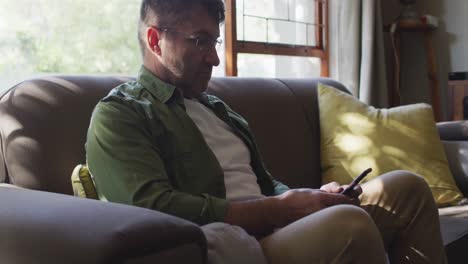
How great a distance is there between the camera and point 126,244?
2.51 ft

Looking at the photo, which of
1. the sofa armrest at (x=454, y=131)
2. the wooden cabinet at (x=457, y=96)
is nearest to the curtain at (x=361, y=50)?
the wooden cabinet at (x=457, y=96)

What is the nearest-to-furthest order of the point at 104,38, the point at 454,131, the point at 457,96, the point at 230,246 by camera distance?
1. the point at 230,246
2. the point at 104,38
3. the point at 454,131
4. the point at 457,96

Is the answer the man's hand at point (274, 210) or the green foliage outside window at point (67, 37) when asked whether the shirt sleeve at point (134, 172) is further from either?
the green foliage outside window at point (67, 37)

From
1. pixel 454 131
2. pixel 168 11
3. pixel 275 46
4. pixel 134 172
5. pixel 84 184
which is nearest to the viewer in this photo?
pixel 134 172

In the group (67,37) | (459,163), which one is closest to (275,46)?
(459,163)

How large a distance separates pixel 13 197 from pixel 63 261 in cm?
32

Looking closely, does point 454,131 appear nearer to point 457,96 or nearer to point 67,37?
point 457,96

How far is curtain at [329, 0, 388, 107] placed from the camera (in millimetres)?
3025

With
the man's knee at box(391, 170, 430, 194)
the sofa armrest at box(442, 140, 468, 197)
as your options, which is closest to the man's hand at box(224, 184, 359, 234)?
the man's knee at box(391, 170, 430, 194)

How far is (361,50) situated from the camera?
10.1 feet

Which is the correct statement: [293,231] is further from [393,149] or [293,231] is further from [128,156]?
[393,149]

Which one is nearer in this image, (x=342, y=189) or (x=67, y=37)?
(x=342, y=189)

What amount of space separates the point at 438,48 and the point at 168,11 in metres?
2.64

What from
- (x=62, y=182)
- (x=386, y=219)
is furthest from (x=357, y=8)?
(x=62, y=182)
